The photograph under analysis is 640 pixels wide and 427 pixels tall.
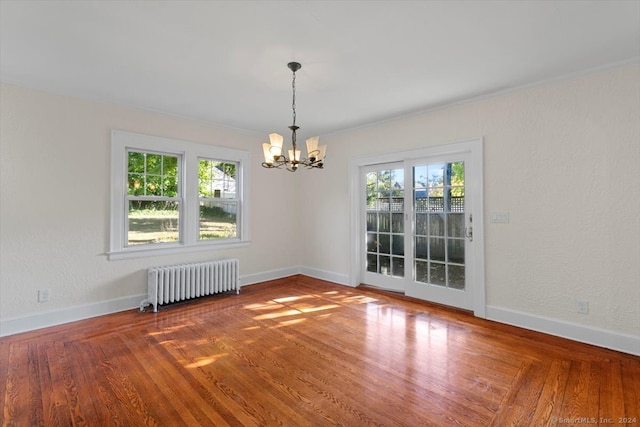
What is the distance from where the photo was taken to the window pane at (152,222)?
4055mm

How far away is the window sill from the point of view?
12.6ft

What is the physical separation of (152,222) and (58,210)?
104 cm

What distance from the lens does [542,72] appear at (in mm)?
2971

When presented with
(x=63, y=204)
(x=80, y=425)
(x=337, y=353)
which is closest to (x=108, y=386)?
(x=80, y=425)

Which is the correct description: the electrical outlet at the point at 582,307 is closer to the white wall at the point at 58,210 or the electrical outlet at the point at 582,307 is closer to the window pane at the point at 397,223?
the window pane at the point at 397,223

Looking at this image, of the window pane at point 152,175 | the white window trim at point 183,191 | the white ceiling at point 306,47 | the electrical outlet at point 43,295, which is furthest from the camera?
the window pane at point 152,175

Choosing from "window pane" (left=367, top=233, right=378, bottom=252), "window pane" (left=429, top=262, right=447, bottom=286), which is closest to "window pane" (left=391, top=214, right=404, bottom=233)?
"window pane" (left=367, top=233, right=378, bottom=252)

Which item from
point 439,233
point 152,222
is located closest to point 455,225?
point 439,233

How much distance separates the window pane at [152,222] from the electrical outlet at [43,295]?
0.96 m

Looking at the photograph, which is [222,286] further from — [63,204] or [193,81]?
[193,81]

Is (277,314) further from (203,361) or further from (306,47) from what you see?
(306,47)

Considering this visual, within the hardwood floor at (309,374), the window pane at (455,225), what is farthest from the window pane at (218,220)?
the window pane at (455,225)

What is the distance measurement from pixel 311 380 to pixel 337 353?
48cm

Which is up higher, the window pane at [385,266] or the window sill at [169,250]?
the window sill at [169,250]
